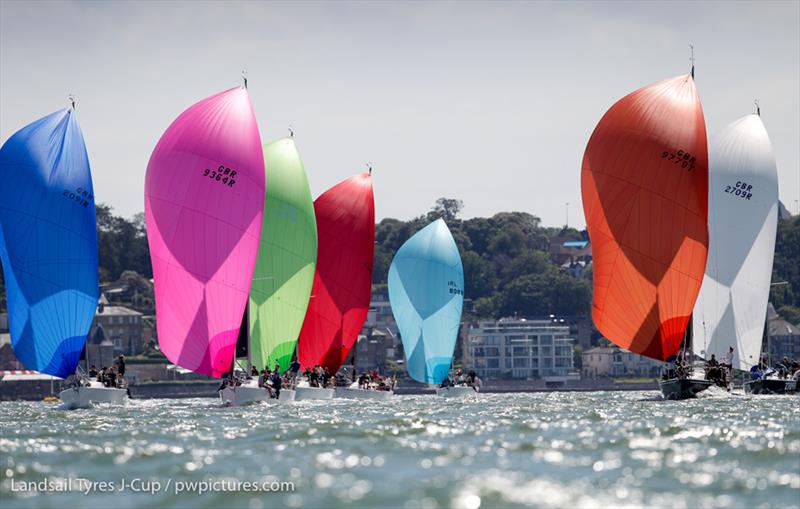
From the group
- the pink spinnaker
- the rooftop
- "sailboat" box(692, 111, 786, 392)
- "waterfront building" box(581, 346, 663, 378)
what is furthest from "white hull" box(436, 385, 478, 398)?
the rooftop

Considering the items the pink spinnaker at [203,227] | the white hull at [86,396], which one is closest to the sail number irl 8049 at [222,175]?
the pink spinnaker at [203,227]

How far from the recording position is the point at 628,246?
1602 inches

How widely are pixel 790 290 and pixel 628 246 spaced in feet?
427

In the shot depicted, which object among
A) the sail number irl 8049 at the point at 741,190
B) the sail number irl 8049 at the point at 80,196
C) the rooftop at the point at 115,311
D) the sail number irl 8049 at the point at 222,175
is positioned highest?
the rooftop at the point at 115,311

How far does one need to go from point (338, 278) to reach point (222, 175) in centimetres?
1625

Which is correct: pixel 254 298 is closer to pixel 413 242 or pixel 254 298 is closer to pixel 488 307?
pixel 413 242

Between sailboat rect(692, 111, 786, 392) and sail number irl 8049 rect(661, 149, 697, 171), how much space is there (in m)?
4.76

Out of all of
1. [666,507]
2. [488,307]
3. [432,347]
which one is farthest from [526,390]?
[666,507]

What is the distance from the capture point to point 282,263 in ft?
152

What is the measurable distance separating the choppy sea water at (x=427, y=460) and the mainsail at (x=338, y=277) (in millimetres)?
23247

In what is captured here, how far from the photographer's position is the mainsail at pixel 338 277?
54281 millimetres

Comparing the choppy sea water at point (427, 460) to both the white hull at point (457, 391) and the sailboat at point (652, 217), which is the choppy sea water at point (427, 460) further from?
the white hull at point (457, 391)

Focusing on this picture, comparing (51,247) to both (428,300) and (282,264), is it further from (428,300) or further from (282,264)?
(428,300)

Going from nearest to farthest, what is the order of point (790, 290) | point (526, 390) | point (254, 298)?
point (254, 298) < point (526, 390) < point (790, 290)
